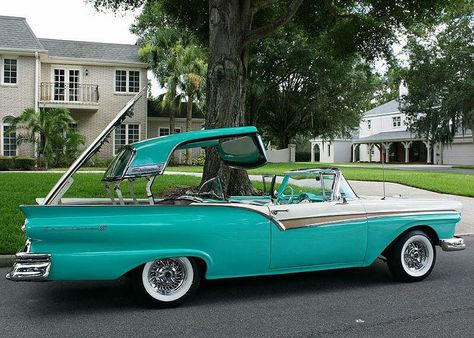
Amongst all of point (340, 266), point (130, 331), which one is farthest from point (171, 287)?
point (340, 266)

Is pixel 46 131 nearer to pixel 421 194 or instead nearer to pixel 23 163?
pixel 23 163

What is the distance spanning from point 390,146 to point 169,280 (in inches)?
2154

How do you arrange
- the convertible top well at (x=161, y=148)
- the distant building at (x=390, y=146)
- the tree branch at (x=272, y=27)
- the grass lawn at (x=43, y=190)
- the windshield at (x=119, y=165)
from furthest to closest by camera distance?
the distant building at (x=390, y=146), the tree branch at (x=272, y=27), the grass lawn at (x=43, y=190), the windshield at (x=119, y=165), the convertible top well at (x=161, y=148)

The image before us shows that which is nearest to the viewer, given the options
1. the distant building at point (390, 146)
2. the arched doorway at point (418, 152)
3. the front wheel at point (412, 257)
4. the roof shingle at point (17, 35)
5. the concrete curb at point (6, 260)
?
the front wheel at point (412, 257)

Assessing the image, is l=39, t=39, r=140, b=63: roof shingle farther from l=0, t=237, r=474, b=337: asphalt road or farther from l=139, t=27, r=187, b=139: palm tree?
l=0, t=237, r=474, b=337: asphalt road

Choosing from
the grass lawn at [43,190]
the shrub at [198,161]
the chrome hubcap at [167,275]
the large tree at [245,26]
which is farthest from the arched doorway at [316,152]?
the chrome hubcap at [167,275]

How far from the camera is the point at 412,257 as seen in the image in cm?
598

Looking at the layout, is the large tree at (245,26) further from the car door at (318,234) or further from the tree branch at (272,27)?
the car door at (318,234)

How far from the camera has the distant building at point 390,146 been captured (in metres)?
48.0

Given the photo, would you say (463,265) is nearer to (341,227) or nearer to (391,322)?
(341,227)

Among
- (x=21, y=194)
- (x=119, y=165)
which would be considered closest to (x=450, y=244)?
(x=119, y=165)

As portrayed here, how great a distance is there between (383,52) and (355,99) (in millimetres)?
26339

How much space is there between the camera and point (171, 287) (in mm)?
4883

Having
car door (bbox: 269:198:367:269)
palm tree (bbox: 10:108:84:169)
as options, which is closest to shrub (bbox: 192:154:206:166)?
palm tree (bbox: 10:108:84:169)
